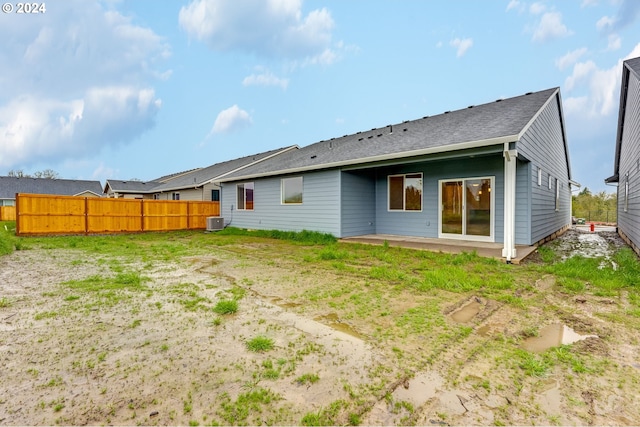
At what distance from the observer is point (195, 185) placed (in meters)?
17.9

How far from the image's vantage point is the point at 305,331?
2.79 m

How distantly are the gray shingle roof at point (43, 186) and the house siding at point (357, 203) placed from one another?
36882 millimetres

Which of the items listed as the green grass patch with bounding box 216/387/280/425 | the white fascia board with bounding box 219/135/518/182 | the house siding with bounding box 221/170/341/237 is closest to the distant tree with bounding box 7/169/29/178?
the house siding with bounding box 221/170/341/237

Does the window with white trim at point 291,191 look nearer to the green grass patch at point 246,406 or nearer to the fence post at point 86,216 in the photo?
the fence post at point 86,216

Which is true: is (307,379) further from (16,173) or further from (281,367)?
(16,173)

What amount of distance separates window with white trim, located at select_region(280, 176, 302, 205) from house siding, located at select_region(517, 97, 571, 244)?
681 cm

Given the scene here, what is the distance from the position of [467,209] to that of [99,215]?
14.3m

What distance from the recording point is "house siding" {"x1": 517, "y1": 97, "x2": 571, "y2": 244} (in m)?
7.39

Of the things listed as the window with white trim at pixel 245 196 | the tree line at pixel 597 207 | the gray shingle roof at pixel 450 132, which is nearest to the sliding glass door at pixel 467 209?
the gray shingle roof at pixel 450 132

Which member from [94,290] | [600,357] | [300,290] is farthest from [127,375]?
[600,357]

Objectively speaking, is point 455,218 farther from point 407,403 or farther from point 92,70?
point 92,70

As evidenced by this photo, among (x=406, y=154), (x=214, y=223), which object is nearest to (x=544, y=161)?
(x=406, y=154)

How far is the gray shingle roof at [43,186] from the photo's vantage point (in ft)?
98.1

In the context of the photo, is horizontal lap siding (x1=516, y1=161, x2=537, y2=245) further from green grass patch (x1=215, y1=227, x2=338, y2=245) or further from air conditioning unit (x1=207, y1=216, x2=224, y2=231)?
air conditioning unit (x1=207, y1=216, x2=224, y2=231)
